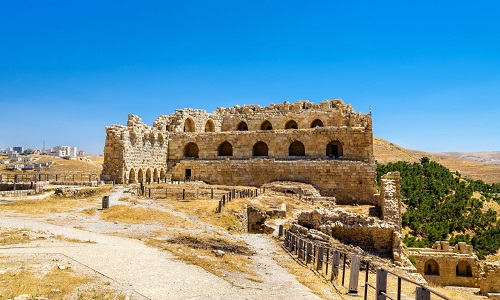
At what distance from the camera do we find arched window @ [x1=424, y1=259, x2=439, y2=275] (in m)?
26.8

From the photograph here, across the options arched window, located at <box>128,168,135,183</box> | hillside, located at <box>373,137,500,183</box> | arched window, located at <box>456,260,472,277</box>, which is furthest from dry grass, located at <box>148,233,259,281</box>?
hillside, located at <box>373,137,500,183</box>

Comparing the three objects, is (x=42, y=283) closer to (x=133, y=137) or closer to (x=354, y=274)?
(x=354, y=274)

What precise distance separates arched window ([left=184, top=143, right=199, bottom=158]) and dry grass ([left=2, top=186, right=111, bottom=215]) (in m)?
15.7

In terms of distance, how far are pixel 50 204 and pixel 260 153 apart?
69.6 feet

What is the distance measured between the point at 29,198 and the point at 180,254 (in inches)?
521

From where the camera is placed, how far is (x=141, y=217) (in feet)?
56.7

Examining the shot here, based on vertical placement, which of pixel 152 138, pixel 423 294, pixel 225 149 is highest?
pixel 152 138

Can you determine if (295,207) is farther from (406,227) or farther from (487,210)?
(487,210)

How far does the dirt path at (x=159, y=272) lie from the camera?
8.03 m

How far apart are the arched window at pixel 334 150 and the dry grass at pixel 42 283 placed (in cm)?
2809

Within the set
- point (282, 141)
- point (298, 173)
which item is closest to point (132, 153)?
point (282, 141)

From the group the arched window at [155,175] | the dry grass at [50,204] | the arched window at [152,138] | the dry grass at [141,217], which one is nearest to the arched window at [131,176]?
the arched window at [155,175]

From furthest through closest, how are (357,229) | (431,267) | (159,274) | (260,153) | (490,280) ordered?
(260,153) → (431,267) → (490,280) → (357,229) → (159,274)

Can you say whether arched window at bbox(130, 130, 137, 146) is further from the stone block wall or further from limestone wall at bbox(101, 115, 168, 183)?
the stone block wall
